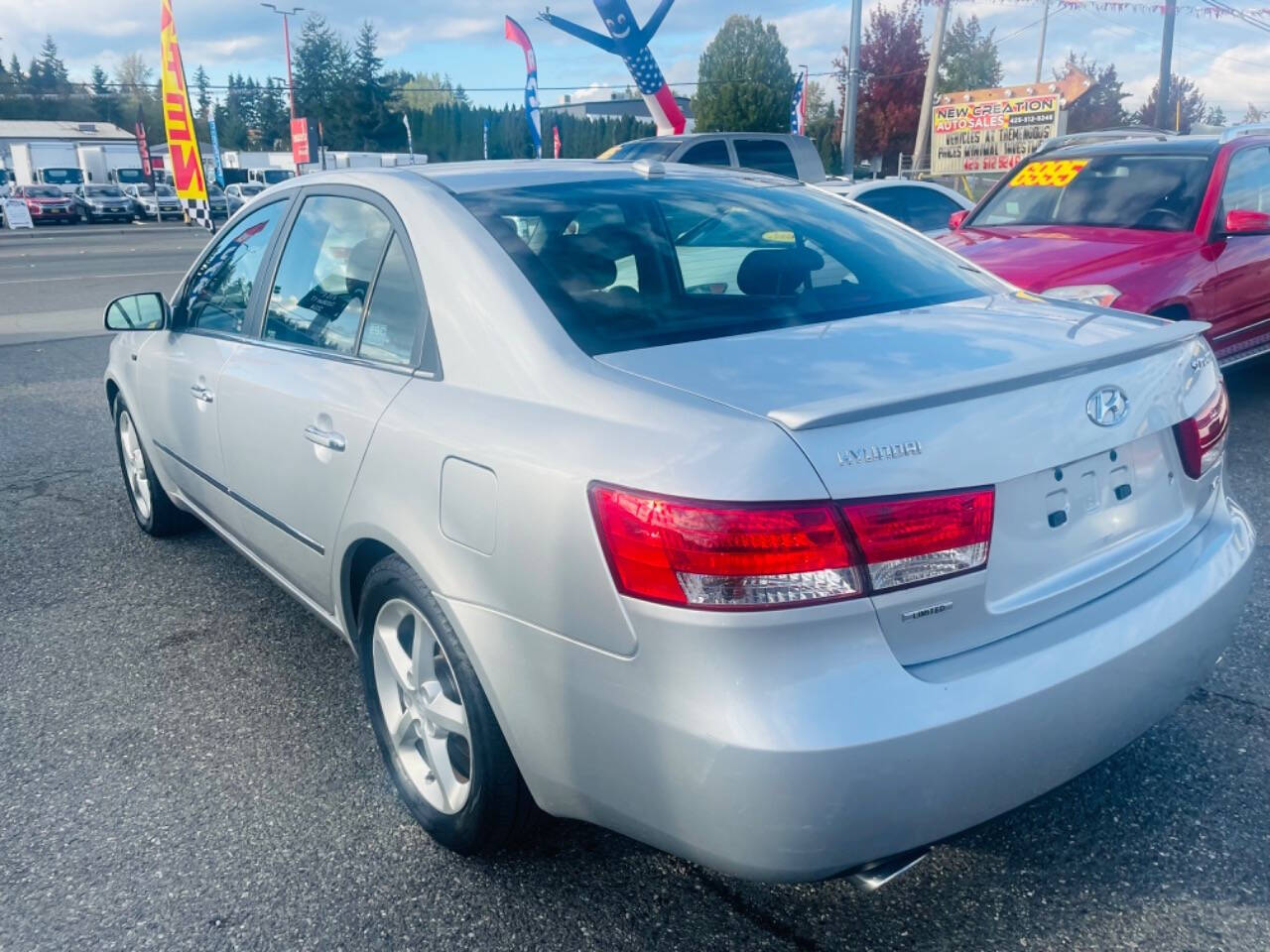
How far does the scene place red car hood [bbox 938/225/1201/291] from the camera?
18.2 ft

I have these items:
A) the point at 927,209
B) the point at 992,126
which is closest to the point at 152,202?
the point at 992,126

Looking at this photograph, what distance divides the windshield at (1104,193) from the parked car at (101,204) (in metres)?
43.0

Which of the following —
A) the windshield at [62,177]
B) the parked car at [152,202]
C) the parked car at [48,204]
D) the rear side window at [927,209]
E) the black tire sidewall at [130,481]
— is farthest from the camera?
the windshield at [62,177]

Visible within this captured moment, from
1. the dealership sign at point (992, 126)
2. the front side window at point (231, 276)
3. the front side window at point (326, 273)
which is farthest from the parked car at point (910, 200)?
the dealership sign at point (992, 126)

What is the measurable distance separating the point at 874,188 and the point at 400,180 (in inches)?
318

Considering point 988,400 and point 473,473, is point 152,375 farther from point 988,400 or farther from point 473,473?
point 988,400

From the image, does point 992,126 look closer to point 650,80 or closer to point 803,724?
point 650,80

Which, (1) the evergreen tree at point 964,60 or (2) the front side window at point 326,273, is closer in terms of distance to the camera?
(2) the front side window at point 326,273

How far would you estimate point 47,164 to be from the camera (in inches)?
1917

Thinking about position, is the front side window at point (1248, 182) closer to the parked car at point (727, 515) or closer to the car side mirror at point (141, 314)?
the parked car at point (727, 515)

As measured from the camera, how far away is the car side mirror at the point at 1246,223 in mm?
5758

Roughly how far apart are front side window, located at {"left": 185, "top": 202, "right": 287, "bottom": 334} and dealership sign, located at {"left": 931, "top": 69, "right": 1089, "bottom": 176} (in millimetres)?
21349

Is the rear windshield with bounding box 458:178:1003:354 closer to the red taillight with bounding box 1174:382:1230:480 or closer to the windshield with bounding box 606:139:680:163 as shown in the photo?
the red taillight with bounding box 1174:382:1230:480

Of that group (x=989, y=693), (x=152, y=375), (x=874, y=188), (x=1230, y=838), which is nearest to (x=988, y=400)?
(x=989, y=693)
